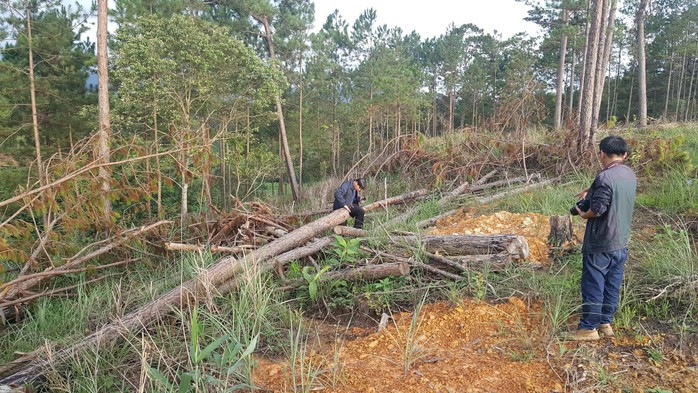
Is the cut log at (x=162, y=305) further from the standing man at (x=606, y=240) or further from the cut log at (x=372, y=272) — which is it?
the standing man at (x=606, y=240)

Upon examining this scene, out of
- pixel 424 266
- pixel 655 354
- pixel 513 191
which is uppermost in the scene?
pixel 513 191

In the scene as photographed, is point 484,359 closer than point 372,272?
Yes

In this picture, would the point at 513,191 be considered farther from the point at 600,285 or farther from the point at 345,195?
the point at 600,285

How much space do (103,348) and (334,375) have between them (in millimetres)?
1917

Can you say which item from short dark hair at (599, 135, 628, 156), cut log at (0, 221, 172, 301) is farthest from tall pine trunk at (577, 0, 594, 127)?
cut log at (0, 221, 172, 301)

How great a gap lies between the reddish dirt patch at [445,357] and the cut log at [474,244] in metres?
0.67

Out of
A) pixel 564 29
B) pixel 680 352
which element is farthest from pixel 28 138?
pixel 564 29

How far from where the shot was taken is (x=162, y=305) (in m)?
3.30

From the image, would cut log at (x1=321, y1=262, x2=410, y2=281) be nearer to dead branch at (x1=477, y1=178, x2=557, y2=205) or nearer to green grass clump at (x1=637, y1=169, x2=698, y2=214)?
dead branch at (x1=477, y1=178, x2=557, y2=205)

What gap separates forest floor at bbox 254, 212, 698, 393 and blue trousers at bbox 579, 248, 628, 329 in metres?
0.17

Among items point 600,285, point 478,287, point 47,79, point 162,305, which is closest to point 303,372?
point 162,305

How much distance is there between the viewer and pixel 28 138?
14875 mm

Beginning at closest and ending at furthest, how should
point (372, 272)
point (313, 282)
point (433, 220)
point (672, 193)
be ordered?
point (313, 282) < point (372, 272) < point (672, 193) < point (433, 220)

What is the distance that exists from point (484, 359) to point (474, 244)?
60.8 inches
